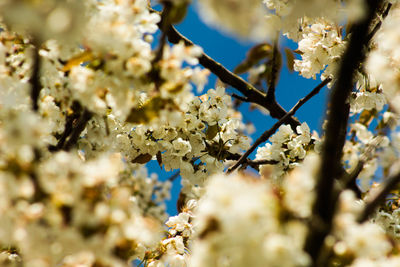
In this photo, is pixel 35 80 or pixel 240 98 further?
pixel 240 98

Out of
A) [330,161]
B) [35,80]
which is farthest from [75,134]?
[330,161]

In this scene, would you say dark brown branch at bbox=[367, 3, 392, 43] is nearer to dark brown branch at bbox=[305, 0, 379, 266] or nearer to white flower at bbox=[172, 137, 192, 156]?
white flower at bbox=[172, 137, 192, 156]

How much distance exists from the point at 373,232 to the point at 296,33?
79.0 inches

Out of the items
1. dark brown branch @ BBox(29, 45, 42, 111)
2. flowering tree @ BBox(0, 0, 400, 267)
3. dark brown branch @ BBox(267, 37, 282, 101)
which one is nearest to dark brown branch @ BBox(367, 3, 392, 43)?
flowering tree @ BBox(0, 0, 400, 267)

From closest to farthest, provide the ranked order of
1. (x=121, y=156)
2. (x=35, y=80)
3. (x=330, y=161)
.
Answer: (x=330, y=161), (x=35, y=80), (x=121, y=156)

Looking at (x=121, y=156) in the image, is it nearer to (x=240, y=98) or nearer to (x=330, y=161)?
(x=330, y=161)

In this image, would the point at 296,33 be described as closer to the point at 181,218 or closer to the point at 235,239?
the point at 181,218

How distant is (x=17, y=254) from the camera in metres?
2.22

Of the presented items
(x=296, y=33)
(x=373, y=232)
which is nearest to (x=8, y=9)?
(x=373, y=232)

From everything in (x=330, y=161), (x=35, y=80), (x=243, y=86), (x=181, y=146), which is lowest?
(x=181, y=146)

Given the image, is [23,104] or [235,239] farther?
[23,104]

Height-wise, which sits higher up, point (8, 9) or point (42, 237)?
point (8, 9)

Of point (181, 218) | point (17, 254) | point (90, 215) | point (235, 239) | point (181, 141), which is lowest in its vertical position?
point (17, 254)

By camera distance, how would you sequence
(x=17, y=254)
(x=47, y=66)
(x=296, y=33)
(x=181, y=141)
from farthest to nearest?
1. (x=296, y=33)
2. (x=181, y=141)
3. (x=17, y=254)
4. (x=47, y=66)
